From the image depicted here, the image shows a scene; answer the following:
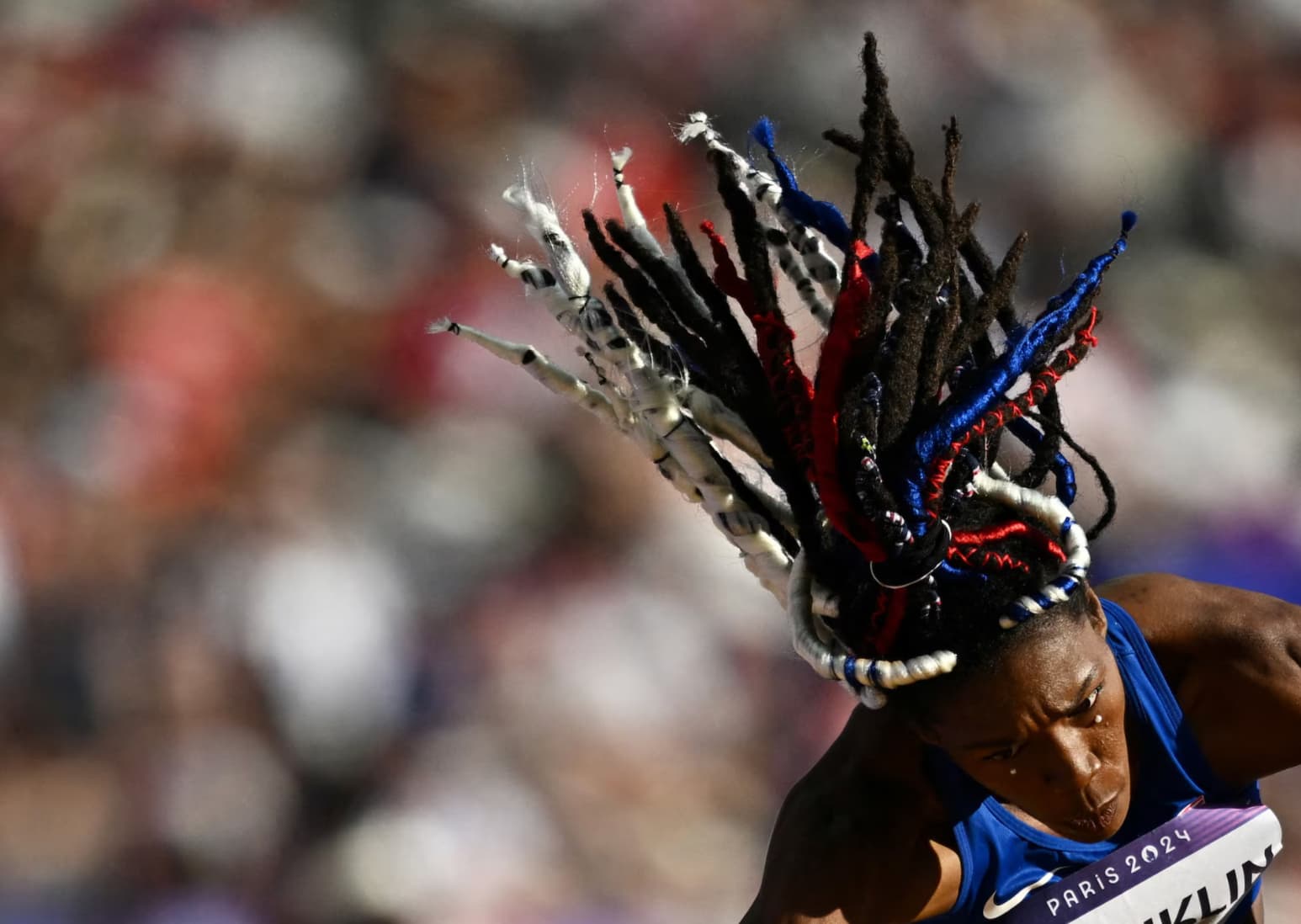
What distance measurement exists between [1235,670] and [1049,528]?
0.93 feet

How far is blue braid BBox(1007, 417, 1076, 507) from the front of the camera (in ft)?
3.57

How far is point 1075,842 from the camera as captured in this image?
1170 mm

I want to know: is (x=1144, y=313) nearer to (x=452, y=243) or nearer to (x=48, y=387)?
(x=452, y=243)

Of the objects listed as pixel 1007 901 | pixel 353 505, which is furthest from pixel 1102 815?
pixel 353 505

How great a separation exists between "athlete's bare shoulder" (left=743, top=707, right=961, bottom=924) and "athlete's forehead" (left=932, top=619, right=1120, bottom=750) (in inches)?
6.2

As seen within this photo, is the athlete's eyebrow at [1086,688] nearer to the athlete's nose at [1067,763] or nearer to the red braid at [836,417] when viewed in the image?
the athlete's nose at [1067,763]

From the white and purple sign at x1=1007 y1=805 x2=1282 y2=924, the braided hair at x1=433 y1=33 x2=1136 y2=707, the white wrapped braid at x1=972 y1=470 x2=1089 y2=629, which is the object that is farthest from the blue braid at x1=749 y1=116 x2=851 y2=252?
the white and purple sign at x1=1007 y1=805 x2=1282 y2=924

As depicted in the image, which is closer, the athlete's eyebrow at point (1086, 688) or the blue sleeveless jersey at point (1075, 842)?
the athlete's eyebrow at point (1086, 688)

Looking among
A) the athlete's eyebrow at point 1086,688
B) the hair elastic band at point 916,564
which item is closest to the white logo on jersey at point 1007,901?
the athlete's eyebrow at point 1086,688

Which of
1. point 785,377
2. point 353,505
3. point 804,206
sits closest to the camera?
point 785,377

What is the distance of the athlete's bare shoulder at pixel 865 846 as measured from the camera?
109 centimetres

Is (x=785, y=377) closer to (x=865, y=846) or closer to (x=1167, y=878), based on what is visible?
(x=865, y=846)

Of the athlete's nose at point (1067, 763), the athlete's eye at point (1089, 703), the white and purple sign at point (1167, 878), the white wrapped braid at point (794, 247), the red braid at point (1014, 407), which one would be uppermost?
the white wrapped braid at point (794, 247)

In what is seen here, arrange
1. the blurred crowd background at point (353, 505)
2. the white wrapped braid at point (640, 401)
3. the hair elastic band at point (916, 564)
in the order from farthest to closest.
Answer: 1. the blurred crowd background at point (353, 505)
2. the white wrapped braid at point (640, 401)
3. the hair elastic band at point (916, 564)
